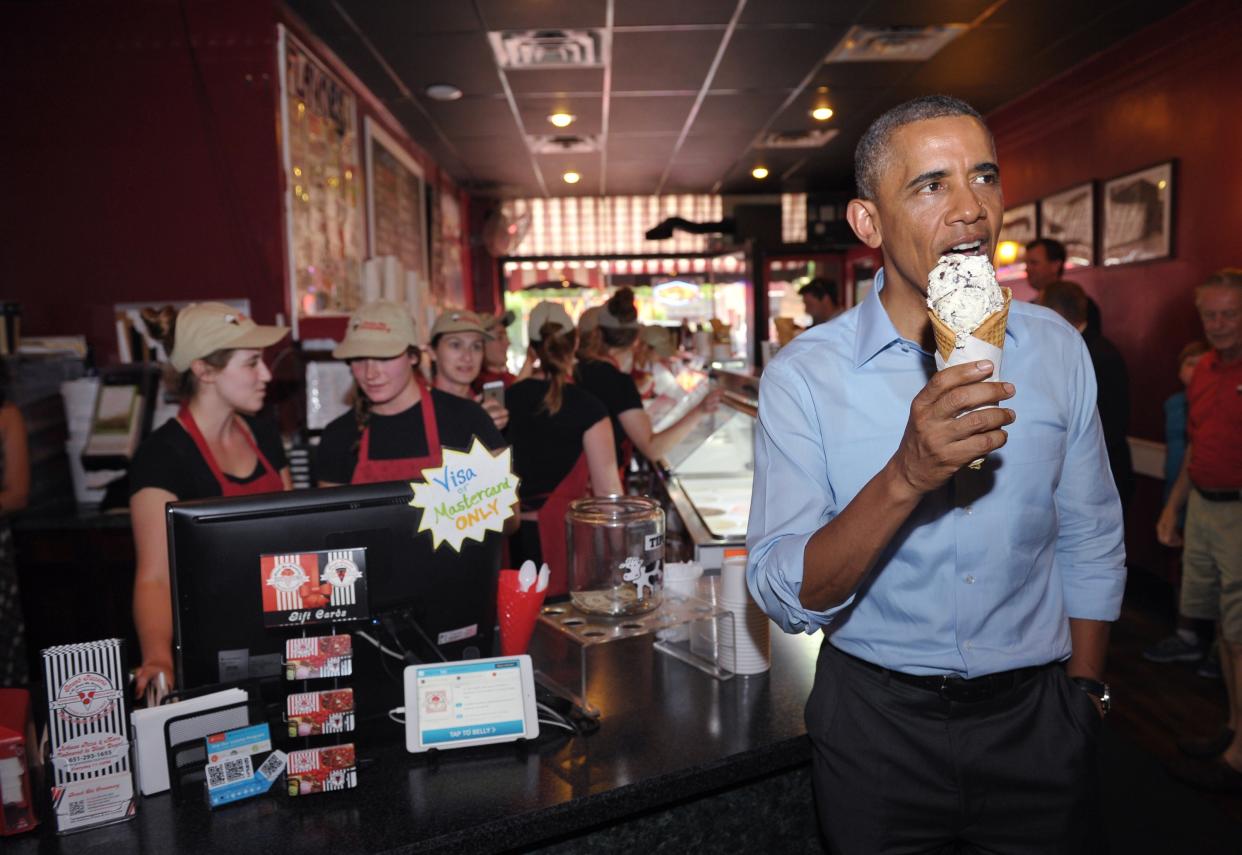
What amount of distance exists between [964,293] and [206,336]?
2132 millimetres

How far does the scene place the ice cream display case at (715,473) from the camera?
300cm

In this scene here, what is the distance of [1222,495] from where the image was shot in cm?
363

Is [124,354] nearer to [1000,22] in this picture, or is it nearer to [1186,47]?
[1000,22]

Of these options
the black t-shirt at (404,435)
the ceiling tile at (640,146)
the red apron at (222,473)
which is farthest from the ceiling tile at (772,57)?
the red apron at (222,473)

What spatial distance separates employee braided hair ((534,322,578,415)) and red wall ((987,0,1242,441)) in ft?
12.1

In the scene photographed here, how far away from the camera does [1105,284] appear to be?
599 centimetres

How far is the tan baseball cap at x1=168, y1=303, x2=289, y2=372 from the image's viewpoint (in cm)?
252

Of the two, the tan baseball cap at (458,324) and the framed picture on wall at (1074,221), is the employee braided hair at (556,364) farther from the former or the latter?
the framed picture on wall at (1074,221)

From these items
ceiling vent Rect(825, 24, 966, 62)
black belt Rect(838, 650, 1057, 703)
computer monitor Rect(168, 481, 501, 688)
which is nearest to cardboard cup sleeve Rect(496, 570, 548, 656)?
computer monitor Rect(168, 481, 501, 688)

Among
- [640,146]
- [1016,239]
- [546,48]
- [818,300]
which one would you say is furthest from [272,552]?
[640,146]

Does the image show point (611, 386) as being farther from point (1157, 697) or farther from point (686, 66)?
point (686, 66)

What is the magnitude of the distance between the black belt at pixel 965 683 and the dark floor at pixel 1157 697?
7.35ft

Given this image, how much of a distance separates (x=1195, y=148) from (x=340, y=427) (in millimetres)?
4936

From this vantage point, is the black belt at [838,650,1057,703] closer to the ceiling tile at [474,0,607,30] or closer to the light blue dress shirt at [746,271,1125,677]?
the light blue dress shirt at [746,271,1125,677]
